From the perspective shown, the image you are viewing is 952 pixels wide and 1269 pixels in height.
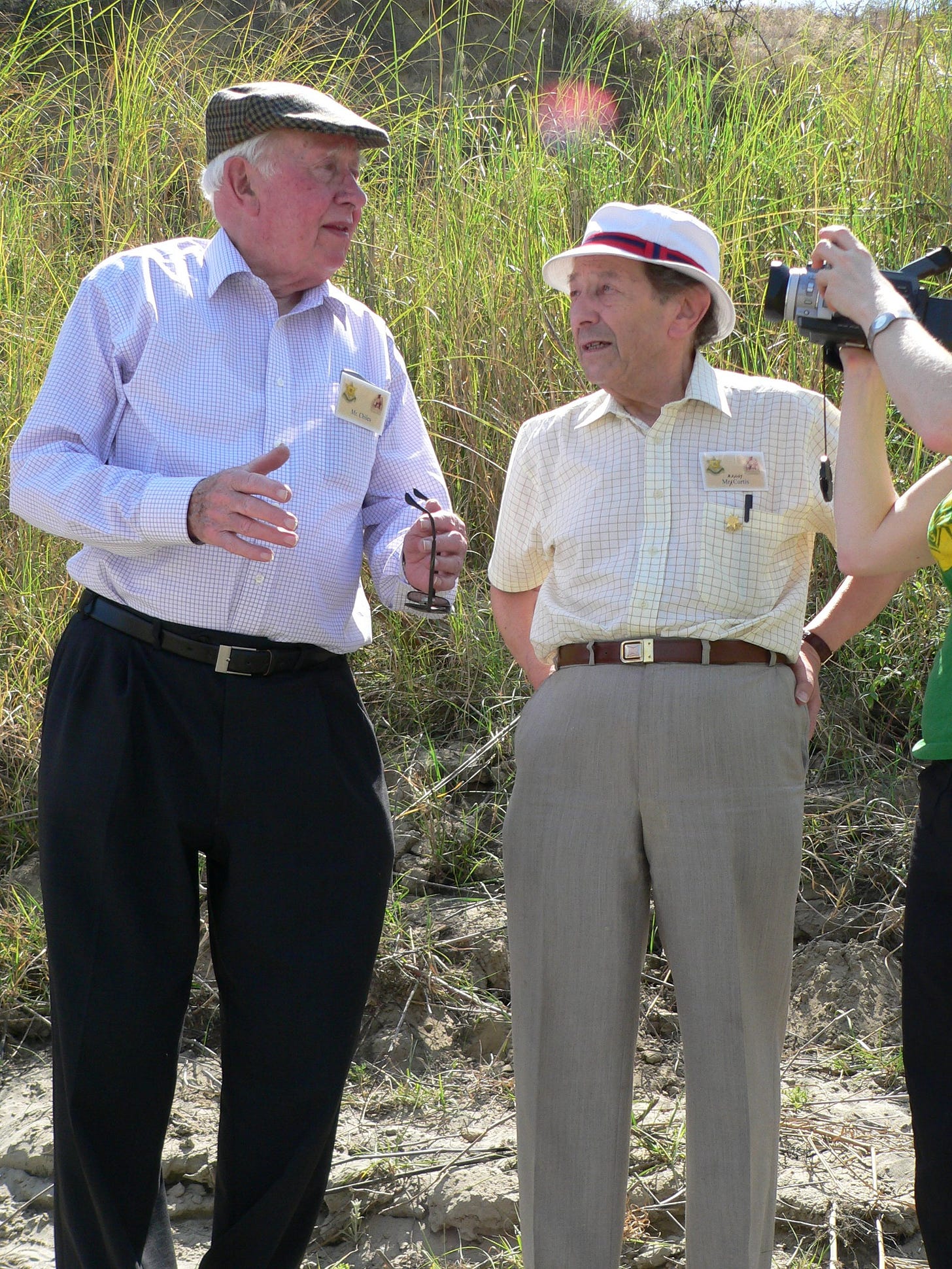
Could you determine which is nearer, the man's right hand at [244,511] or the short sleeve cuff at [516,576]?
the man's right hand at [244,511]

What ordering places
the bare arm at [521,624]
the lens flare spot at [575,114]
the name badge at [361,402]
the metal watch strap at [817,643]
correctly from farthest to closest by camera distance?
the lens flare spot at [575,114] → the bare arm at [521,624] → the metal watch strap at [817,643] → the name badge at [361,402]

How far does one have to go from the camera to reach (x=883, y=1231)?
9.03ft

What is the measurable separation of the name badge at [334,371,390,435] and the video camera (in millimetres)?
760

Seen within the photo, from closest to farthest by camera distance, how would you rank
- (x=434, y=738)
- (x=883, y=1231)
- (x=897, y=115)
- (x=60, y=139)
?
(x=883, y=1231)
(x=434, y=738)
(x=897, y=115)
(x=60, y=139)

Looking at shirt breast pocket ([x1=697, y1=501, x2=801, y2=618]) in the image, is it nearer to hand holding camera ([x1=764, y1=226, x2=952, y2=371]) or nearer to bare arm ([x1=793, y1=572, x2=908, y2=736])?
bare arm ([x1=793, y1=572, x2=908, y2=736])

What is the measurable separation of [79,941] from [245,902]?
0.94 ft

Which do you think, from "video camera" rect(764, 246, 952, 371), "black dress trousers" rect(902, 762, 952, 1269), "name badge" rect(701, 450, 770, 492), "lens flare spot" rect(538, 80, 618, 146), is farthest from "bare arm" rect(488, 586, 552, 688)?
"lens flare spot" rect(538, 80, 618, 146)

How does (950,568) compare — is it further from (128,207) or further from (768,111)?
(128,207)

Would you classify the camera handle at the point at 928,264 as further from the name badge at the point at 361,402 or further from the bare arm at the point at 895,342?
the name badge at the point at 361,402

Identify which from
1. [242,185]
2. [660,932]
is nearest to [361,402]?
[242,185]

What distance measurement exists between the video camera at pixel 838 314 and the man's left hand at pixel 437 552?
693 millimetres

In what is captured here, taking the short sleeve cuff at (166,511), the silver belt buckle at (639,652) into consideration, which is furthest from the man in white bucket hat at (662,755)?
the short sleeve cuff at (166,511)

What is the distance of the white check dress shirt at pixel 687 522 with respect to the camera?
7.36ft

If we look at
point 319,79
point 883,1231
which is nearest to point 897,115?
point 319,79
